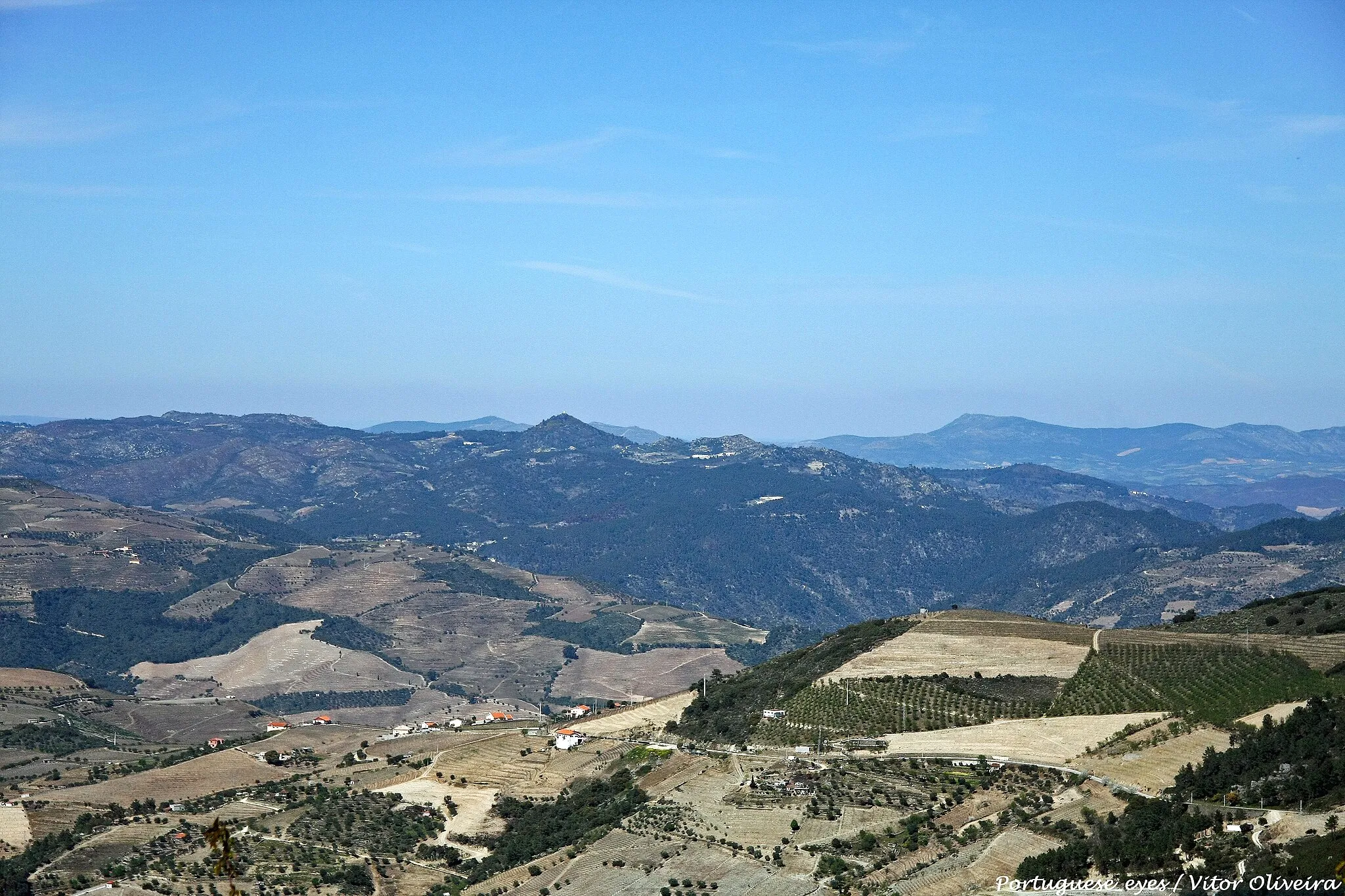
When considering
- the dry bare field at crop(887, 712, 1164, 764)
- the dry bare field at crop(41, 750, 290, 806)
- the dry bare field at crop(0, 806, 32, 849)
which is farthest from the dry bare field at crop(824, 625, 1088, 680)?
the dry bare field at crop(0, 806, 32, 849)

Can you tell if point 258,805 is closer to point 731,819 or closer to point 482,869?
point 482,869

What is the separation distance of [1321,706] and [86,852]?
75288mm

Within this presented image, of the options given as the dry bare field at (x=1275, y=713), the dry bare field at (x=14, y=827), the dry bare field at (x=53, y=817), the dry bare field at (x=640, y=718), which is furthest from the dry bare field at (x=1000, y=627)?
the dry bare field at (x=14, y=827)

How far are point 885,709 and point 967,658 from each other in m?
13.6

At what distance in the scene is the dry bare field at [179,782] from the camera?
356 feet

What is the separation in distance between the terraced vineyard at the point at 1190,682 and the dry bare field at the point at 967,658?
339cm

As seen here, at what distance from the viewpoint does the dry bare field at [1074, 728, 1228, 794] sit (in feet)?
243

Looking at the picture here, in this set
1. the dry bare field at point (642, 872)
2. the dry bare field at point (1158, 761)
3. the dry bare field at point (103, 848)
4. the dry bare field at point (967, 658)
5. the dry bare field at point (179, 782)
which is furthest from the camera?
the dry bare field at point (179, 782)

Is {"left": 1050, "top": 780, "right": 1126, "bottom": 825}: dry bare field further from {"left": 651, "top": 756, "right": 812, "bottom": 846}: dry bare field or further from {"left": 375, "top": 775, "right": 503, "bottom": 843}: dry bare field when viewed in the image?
{"left": 375, "top": 775, "right": 503, "bottom": 843}: dry bare field

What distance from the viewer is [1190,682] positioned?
91750mm

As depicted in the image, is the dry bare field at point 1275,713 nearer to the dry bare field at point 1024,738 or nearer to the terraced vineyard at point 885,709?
the dry bare field at point 1024,738

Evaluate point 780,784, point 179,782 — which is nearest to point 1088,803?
point 780,784

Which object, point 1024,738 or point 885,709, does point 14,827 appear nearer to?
point 885,709

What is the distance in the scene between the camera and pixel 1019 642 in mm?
111312
